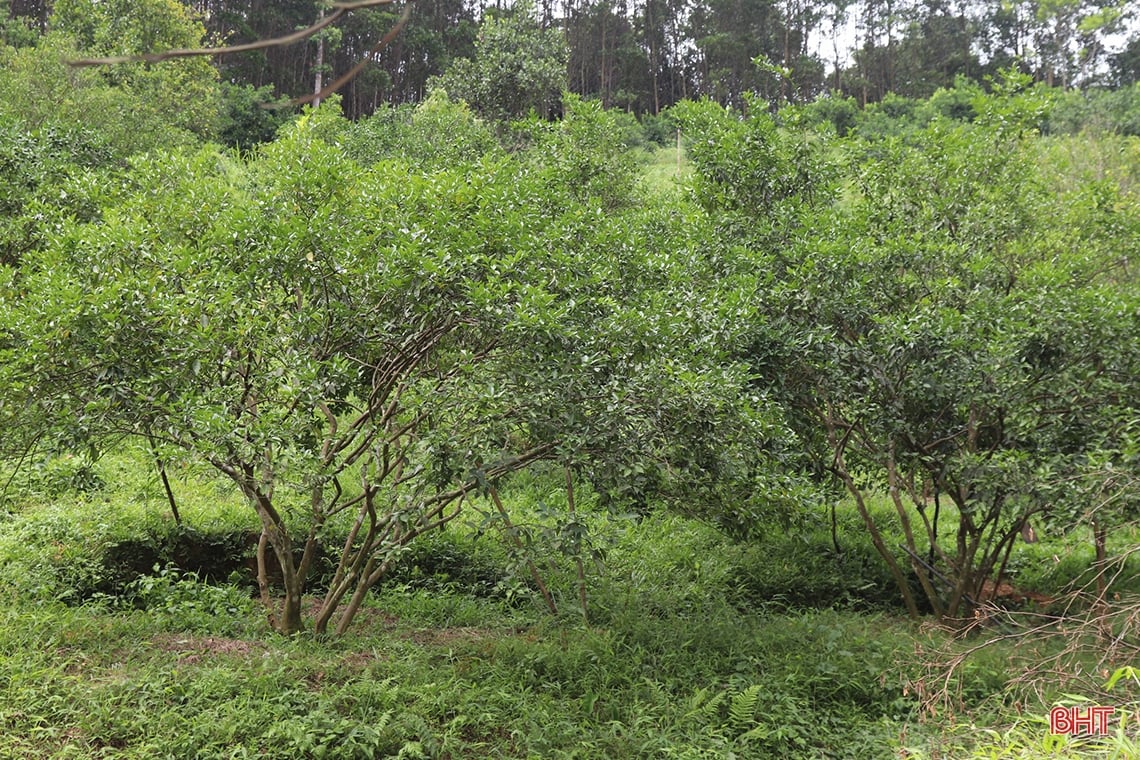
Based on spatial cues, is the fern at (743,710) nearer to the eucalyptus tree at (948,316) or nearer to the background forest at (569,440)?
the background forest at (569,440)

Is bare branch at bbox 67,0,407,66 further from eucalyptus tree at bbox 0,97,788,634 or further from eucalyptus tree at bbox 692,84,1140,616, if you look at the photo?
eucalyptus tree at bbox 692,84,1140,616

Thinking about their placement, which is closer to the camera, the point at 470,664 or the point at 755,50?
the point at 470,664

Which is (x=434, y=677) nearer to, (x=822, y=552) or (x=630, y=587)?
(x=630, y=587)

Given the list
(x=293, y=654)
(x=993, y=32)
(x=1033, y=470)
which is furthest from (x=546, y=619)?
(x=993, y=32)

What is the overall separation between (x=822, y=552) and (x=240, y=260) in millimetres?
7552

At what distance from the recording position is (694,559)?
959 centimetres
